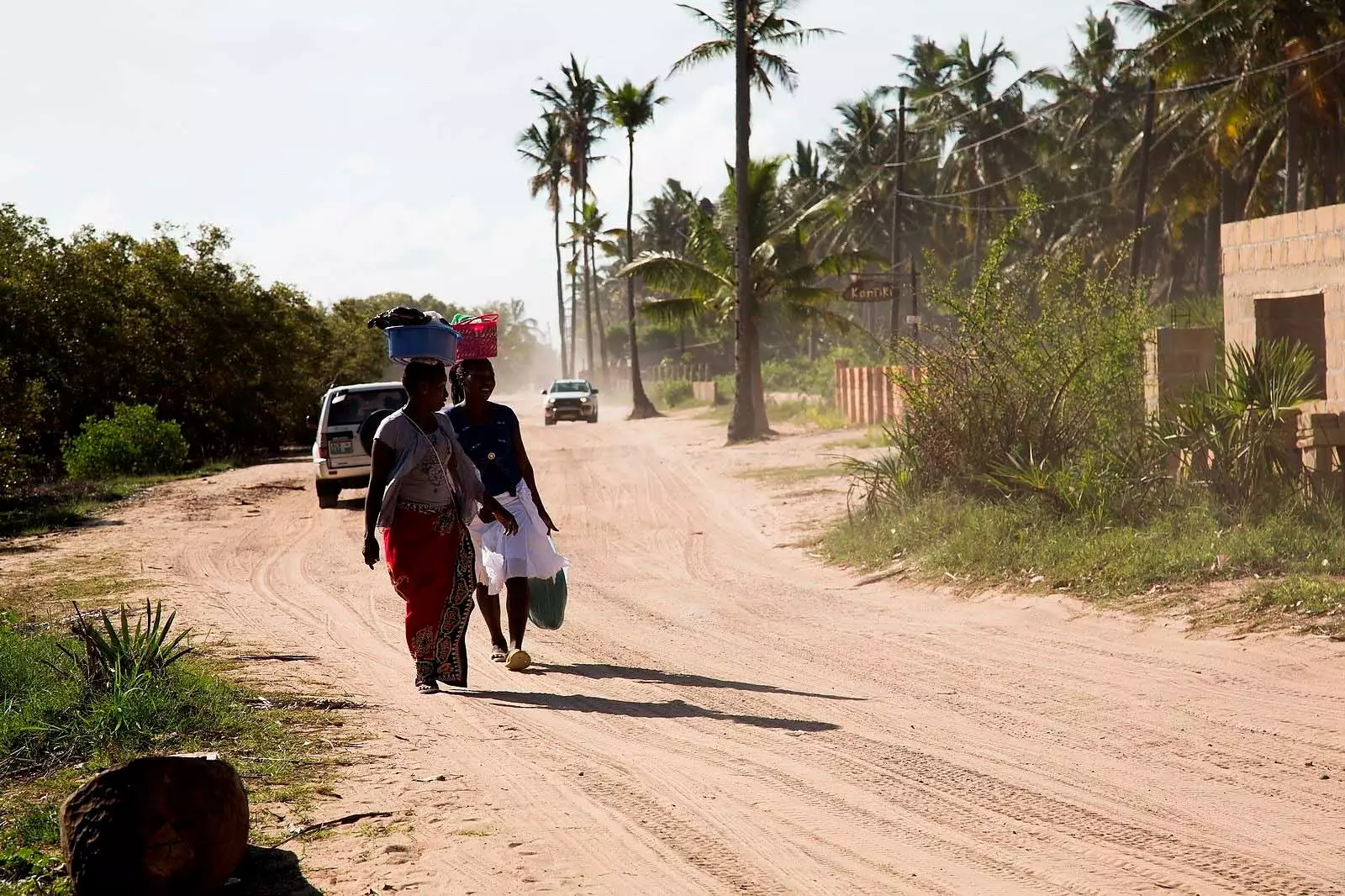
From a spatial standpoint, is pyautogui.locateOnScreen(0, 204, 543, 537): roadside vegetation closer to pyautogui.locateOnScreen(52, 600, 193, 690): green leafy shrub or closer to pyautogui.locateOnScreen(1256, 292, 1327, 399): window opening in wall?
pyautogui.locateOnScreen(52, 600, 193, 690): green leafy shrub

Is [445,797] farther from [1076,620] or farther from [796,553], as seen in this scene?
[796,553]

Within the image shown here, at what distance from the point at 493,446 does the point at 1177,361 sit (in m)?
7.91

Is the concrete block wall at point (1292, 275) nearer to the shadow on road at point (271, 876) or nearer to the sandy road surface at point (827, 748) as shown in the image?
the sandy road surface at point (827, 748)

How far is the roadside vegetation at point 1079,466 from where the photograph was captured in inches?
376

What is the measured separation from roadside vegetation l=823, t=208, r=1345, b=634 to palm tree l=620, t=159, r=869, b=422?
1852cm

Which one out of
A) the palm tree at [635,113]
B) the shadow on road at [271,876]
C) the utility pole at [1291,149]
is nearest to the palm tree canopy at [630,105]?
the palm tree at [635,113]

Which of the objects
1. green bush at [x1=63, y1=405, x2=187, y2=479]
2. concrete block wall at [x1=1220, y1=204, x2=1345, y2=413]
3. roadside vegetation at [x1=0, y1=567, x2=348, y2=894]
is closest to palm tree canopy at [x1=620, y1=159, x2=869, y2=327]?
green bush at [x1=63, y1=405, x2=187, y2=479]

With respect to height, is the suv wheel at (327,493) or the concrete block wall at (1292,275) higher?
the concrete block wall at (1292,275)

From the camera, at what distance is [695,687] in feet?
23.8

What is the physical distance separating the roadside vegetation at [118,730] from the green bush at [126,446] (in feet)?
56.2

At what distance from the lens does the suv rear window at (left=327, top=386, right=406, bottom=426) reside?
18.4 metres

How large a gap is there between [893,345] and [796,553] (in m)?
2.32

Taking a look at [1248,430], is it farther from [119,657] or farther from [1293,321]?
[119,657]

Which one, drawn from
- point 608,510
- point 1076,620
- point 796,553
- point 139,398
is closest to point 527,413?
point 139,398
